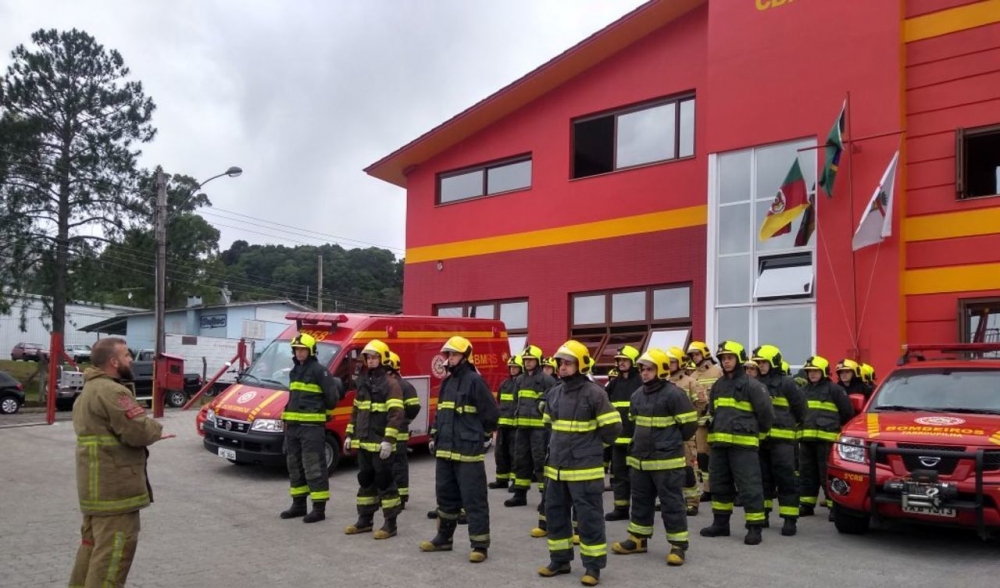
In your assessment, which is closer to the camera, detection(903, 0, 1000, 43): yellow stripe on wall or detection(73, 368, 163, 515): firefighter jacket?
detection(73, 368, 163, 515): firefighter jacket

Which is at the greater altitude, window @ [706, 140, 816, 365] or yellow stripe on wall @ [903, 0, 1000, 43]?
yellow stripe on wall @ [903, 0, 1000, 43]

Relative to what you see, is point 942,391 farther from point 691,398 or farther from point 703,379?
point 703,379

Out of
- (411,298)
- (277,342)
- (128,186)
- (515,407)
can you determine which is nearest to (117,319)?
(128,186)

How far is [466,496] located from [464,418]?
0.71m

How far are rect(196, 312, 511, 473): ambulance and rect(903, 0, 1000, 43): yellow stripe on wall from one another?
8866 mm

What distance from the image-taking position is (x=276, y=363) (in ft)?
42.5

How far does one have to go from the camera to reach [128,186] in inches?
1351


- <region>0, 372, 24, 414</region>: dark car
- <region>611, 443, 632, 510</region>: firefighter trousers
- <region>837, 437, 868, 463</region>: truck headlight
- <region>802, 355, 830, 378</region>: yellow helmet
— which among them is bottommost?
<region>0, 372, 24, 414</region>: dark car

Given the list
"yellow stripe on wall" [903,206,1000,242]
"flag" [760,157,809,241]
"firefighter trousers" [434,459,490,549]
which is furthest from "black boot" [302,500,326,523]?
"yellow stripe on wall" [903,206,1000,242]

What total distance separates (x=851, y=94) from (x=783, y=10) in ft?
6.85

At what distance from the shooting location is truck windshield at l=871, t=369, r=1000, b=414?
824cm

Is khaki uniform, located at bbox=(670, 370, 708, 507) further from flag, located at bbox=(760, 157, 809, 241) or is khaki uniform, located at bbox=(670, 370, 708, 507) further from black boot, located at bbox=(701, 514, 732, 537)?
flag, located at bbox=(760, 157, 809, 241)

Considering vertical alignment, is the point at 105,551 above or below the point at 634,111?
below

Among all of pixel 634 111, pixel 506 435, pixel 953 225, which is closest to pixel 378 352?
pixel 506 435
